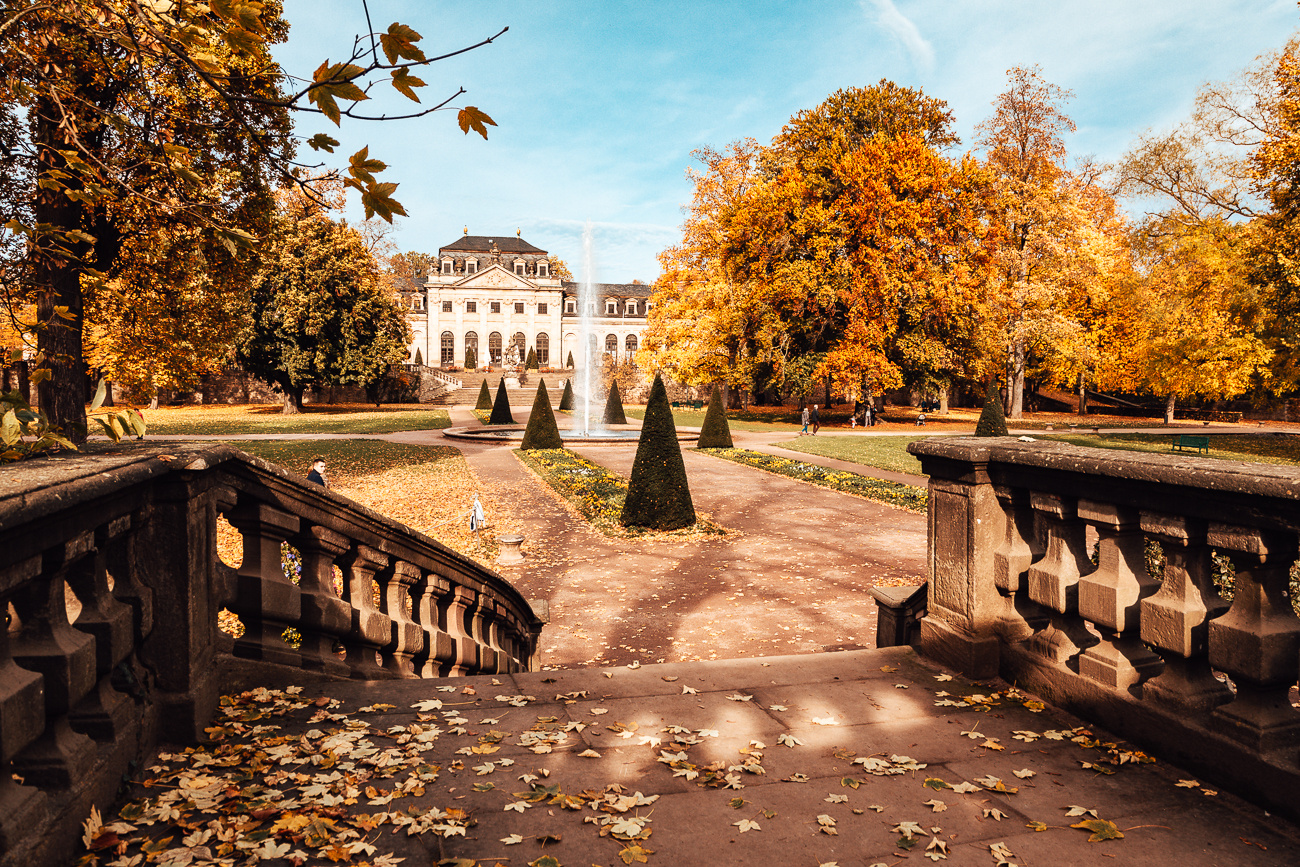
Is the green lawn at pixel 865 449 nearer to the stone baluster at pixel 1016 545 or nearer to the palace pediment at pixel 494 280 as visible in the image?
the stone baluster at pixel 1016 545

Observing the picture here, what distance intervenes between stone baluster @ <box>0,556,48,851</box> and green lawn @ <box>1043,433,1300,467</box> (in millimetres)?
23793

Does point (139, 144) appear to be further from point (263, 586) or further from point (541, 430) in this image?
point (541, 430)

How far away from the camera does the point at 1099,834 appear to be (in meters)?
2.11

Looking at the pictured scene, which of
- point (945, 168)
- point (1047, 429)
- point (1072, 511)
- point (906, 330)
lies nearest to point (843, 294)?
point (906, 330)

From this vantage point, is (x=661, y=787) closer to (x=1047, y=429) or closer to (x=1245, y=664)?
(x=1245, y=664)

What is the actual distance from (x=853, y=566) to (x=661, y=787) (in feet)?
24.2

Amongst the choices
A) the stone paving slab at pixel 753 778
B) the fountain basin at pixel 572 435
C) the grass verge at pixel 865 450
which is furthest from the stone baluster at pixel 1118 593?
the fountain basin at pixel 572 435

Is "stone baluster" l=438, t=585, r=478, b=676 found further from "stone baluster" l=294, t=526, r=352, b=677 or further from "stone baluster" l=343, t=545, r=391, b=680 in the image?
"stone baluster" l=294, t=526, r=352, b=677

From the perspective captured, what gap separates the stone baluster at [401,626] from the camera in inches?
145

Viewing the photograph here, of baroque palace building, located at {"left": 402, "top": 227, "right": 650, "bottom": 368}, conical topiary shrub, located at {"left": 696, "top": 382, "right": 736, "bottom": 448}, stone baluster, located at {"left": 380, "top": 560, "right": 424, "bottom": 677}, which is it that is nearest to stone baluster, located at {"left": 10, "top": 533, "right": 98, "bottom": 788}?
stone baluster, located at {"left": 380, "top": 560, "right": 424, "bottom": 677}

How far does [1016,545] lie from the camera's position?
3.26 metres

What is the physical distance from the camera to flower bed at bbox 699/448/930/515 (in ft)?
46.0

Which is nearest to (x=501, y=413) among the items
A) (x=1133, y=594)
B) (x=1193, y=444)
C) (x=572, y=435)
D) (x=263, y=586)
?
(x=572, y=435)

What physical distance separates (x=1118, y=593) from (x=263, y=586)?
340cm
